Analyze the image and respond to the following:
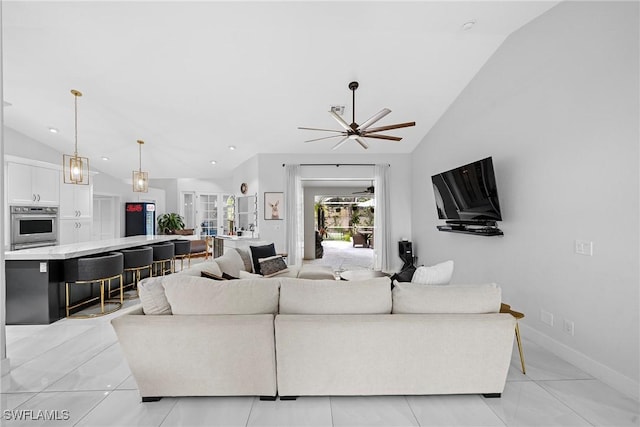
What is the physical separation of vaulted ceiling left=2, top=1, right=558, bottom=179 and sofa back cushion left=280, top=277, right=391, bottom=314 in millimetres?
2710

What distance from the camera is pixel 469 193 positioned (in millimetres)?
3969

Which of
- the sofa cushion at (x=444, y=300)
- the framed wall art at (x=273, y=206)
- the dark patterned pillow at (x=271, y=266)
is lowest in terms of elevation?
the dark patterned pillow at (x=271, y=266)

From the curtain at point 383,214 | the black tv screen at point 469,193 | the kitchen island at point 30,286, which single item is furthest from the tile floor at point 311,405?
the curtain at point 383,214

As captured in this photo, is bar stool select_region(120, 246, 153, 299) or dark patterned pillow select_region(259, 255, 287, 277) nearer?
dark patterned pillow select_region(259, 255, 287, 277)

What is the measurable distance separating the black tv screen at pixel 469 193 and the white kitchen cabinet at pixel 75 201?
683 cm

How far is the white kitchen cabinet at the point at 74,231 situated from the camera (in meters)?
5.71

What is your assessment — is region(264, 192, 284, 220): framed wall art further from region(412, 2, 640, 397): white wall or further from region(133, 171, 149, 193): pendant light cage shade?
region(412, 2, 640, 397): white wall

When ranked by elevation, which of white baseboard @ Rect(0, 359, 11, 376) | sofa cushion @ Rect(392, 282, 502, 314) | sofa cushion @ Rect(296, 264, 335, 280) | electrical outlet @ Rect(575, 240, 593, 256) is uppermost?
electrical outlet @ Rect(575, 240, 593, 256)

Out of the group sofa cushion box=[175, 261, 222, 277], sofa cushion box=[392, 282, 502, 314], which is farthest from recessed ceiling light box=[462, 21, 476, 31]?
sofa cushion box=[175, 261, 222, 277]

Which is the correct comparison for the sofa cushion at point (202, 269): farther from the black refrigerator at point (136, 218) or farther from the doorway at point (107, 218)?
the doorway at point (107, 218)

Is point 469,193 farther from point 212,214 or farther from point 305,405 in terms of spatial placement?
point 212,214

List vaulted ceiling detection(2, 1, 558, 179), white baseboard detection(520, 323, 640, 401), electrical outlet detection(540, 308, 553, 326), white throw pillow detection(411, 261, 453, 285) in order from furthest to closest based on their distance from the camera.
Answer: vaulted ceiling detection(2, 1, 558, 179), electrical outlet detection(540, 308, 553, 326), white throw pillow detection(411, 261, 453, 285), white baseboard detection(520, 323, 640, 401)

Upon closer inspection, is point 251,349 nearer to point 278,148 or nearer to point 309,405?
point 309,405

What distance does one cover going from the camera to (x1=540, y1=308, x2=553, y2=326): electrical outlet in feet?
9.62
